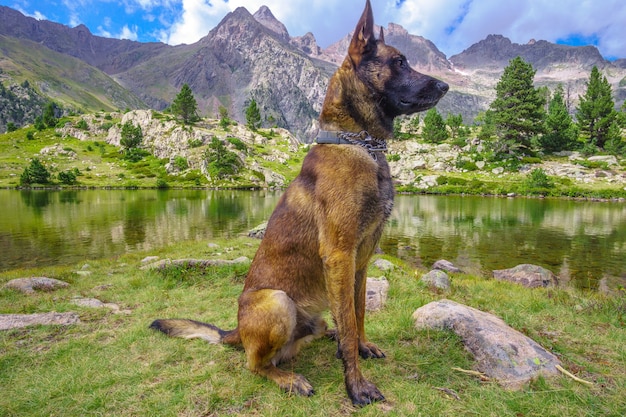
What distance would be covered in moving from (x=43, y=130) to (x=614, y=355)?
6695 inches

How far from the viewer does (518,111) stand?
94.8 metres

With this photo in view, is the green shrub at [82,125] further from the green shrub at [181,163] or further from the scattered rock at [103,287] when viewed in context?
the scattered rock at [103,287]

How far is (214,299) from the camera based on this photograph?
8.42m

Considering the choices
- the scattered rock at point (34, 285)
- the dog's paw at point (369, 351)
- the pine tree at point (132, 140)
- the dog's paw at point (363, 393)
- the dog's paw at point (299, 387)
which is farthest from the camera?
the pine tree at point (132, 140)

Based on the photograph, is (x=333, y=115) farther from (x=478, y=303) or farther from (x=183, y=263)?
(x=183, y=263)

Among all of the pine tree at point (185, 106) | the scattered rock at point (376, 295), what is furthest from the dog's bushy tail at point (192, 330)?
the pine tree at point (185, 106)

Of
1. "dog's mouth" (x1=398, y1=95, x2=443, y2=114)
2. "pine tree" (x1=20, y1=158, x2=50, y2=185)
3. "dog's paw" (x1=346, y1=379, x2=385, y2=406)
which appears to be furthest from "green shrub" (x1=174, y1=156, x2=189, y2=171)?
"dog's paw" (x1=346, y1=379, x2=385, y2=406)

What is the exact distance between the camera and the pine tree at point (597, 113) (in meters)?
92.8

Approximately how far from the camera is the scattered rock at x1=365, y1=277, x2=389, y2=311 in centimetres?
714

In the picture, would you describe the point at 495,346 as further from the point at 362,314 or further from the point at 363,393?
the point at 363,393

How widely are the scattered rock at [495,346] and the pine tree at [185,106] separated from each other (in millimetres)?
152295

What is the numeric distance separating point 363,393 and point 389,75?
3.92 m

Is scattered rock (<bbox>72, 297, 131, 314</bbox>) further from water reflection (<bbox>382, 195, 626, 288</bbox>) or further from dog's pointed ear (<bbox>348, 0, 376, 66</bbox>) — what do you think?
water reflection (<bbox>382, 195, 626, 288</bbox>)

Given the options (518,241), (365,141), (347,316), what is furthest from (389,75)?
(518,241)
